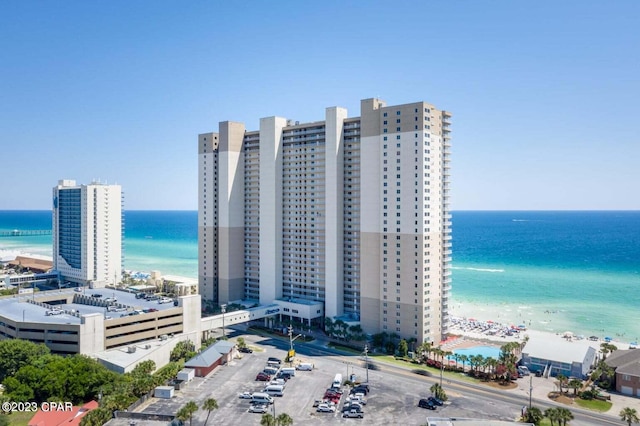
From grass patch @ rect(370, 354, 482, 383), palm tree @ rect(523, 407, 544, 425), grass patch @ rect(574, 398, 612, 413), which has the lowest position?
grass patch @ rect(574, 398, 612, 413)

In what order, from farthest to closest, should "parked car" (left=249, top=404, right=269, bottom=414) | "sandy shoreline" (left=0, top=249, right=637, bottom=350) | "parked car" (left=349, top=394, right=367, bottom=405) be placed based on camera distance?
"sandy shoreline" (left=0, top=249, right=637, bottom=350) < "parked car" (left=349, top=394, right=367, bottom=405) < "parked car" (left=249, top=404, right=269, bottom=414)

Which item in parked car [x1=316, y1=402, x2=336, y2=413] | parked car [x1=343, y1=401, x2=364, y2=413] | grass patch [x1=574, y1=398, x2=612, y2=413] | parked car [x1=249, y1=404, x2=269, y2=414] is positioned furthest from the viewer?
grass patch [x1=574, y1=398, x2=612, y2=413]

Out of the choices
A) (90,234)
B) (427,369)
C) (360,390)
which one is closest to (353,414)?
(360,390)

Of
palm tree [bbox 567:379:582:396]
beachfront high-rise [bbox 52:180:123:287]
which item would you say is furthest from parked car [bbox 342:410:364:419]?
beachfront high-rise [bbox 52:180:123:287]

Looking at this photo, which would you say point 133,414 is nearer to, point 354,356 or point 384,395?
point 384,395

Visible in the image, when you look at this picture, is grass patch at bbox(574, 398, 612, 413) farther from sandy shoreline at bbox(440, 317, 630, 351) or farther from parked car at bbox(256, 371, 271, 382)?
parked car at bbox(256, 371, 271, 382)

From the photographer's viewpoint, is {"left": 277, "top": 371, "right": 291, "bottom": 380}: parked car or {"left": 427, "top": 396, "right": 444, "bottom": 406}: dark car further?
{"left": 277, "top": 371, "right": 291, "bottom": 380}: parked car

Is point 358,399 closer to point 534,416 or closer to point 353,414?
point 353,414
